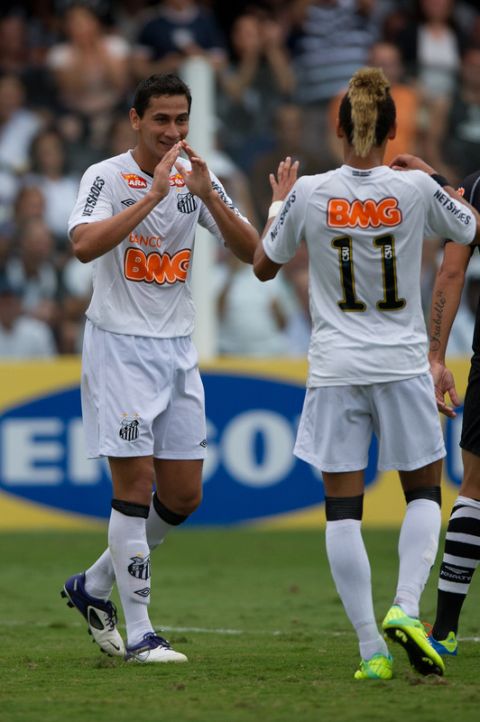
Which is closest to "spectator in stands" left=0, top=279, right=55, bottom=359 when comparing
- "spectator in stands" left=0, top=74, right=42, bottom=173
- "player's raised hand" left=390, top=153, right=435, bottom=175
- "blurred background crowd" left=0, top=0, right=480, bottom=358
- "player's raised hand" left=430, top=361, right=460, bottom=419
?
"blurred background crowd" left=0, top=0, right=480, bottom=358

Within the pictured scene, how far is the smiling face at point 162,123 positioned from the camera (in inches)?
233

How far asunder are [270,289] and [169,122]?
6012 mm

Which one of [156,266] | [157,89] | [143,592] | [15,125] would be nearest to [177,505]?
[143,592]

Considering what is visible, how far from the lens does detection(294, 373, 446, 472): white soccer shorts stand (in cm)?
518

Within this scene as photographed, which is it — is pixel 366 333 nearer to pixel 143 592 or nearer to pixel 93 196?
pixel 93 196

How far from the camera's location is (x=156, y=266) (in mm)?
6078

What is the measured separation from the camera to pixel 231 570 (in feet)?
32.2

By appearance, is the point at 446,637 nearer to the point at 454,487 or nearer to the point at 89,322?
the point at 89,322

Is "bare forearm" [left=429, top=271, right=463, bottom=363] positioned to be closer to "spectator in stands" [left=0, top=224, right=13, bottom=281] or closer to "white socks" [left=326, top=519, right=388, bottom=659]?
"white socks" [left=326, top=519, right=388, bottom=659]

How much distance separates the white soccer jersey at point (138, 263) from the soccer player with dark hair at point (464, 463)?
3.34ft

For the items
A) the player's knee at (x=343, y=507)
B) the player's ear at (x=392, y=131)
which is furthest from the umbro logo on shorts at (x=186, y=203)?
the player's knee at (x=343, y=507)

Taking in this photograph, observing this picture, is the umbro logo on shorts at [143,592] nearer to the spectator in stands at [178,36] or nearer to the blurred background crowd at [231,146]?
the blurred background crowd at [231,146]

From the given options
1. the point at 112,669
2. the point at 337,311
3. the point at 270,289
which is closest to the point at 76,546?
the point at 270,289

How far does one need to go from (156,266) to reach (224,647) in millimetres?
1789
